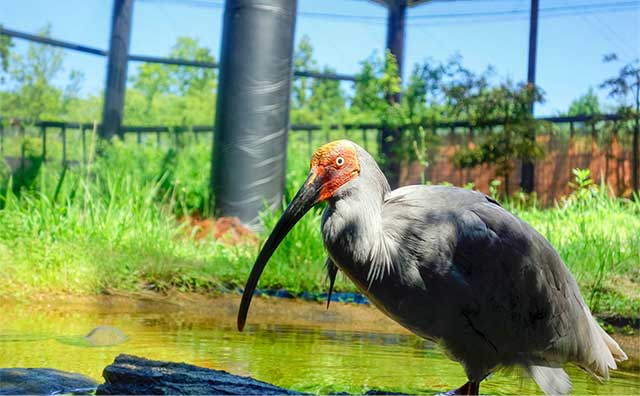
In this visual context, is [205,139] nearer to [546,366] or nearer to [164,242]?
[164,242]

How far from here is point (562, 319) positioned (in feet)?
8.57

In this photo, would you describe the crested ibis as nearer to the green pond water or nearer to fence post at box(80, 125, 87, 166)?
the green pond water

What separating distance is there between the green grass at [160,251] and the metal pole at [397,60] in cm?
321

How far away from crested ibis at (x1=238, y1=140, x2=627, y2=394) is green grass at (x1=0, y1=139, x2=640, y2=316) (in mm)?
2187

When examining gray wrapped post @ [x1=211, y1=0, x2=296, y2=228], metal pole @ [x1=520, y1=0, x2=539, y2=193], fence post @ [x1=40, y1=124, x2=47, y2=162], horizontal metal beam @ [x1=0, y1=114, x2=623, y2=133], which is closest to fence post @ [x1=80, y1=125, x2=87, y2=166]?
horizontal metal beam @ [x1=0, y1=114, x2=623, y2=133]

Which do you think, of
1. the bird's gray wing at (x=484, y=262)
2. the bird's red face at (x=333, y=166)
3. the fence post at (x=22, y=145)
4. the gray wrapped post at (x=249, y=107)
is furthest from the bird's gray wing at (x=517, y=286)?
the fence post at (x=22, y=145)

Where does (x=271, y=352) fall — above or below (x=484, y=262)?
below

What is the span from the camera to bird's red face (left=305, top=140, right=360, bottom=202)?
2275 mm

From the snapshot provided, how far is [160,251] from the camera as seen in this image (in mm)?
5430

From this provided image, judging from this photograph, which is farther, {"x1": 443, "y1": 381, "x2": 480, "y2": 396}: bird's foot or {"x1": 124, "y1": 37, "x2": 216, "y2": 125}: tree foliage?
{"x1": 124, "y1": 37, "x2": 216, "y2": 125}: tree foliage

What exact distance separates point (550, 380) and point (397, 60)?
28.4 ft

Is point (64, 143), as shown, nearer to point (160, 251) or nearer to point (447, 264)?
point (160, 251)

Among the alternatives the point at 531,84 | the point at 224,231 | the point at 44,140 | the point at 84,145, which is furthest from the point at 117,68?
the point at 531,84

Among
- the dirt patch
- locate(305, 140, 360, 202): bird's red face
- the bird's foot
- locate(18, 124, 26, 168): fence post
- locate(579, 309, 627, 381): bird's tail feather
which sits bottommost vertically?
the bird's foot
